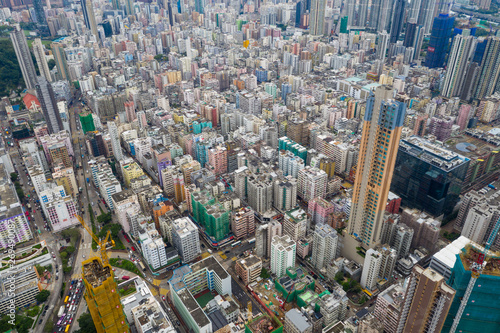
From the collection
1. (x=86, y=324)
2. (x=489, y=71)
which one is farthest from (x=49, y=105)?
(x=489, y=71)

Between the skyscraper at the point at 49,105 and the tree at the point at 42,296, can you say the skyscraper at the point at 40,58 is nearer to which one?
the skyscraper at the point at 49,105

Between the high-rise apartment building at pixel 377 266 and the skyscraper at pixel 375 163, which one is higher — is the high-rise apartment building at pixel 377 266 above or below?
below

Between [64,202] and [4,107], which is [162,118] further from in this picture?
[4,107]

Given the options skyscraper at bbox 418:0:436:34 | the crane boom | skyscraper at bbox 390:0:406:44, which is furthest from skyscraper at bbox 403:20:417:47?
A: the crane boom

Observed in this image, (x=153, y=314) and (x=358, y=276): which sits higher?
(x=153, y=314)

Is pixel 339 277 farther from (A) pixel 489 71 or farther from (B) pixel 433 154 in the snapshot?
(A) pixel 489 71

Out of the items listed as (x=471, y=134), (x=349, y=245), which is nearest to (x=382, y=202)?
(x=349, y=245)

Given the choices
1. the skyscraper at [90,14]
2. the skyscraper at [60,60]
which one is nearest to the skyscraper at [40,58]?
the skyscraper at [60,60]
